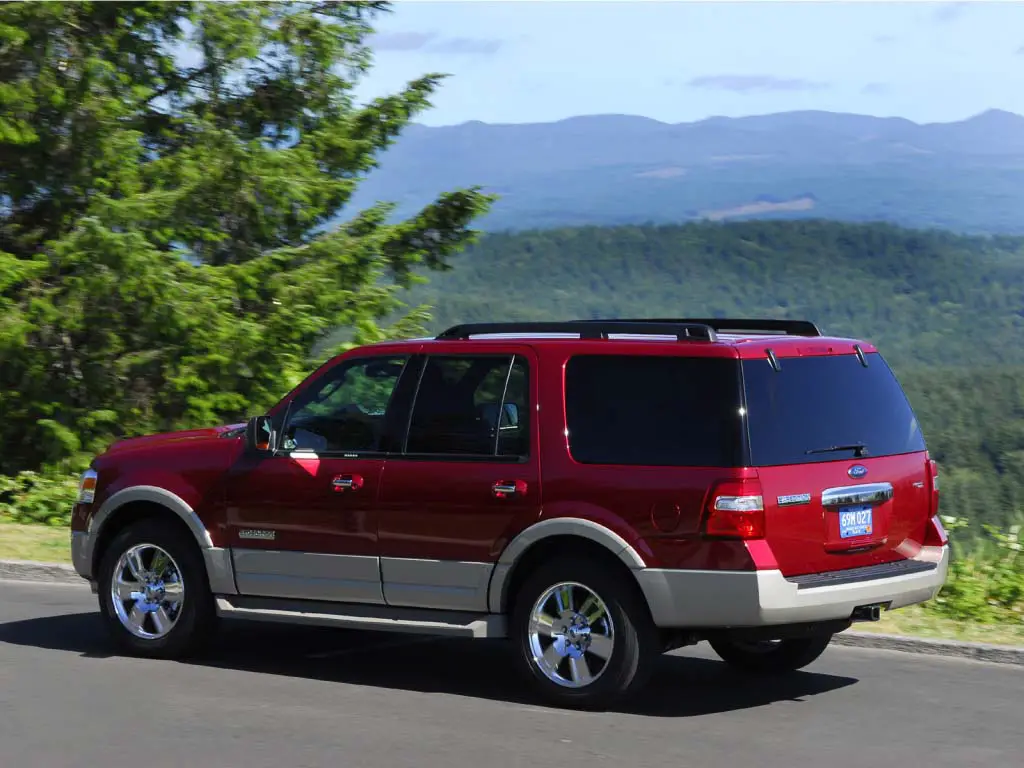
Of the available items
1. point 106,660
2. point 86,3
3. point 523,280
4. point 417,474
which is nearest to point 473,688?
point 417,474

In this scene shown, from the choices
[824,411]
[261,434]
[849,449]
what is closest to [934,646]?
[849,449]

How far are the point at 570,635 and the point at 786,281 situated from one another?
528ft

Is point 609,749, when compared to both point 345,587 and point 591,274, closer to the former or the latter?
point 345,587

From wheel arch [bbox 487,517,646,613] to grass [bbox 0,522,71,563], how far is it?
5.86 metres

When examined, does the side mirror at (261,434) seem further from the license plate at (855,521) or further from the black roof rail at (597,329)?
the license plate at (855,521)

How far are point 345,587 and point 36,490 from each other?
33.6 feet

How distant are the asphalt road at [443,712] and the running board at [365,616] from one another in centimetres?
33

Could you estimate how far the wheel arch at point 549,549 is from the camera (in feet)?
23.4

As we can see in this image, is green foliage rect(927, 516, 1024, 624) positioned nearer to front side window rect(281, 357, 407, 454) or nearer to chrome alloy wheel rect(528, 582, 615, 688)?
chrome alloy wheel rect(528, 582, 615, 688)

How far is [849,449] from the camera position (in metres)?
7.36

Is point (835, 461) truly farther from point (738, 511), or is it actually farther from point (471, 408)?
point (471, 408)

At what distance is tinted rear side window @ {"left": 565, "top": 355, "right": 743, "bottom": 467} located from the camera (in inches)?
276

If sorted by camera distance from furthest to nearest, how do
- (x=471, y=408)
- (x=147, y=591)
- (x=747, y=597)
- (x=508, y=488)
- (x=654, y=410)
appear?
(x=147, y=591)
(x=471, y=408)
(x=508, y=488)
(x=654, y=410)
(x=747, y=597)

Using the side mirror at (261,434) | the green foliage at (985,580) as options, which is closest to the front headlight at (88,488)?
the side mirror at (261,434)
